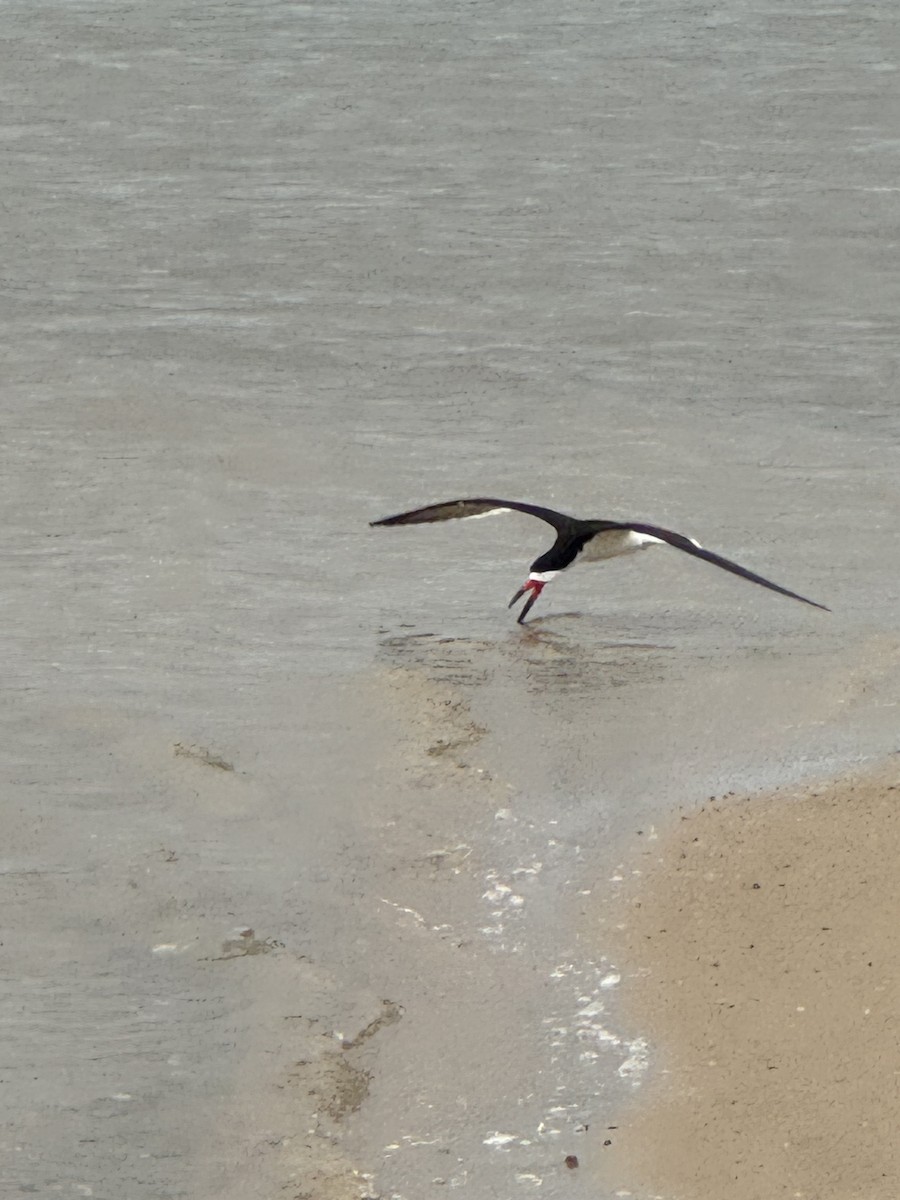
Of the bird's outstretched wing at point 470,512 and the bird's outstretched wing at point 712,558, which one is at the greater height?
the bird's outstretched wing at point 712,558

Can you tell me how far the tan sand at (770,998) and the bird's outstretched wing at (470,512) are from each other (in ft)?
8.95

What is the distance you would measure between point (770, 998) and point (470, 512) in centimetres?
437

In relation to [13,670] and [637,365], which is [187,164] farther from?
[13,670]

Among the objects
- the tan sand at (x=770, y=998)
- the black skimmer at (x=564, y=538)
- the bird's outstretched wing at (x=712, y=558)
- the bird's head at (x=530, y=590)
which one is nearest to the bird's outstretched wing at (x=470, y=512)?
the black skimmer at (x=564, y=538)

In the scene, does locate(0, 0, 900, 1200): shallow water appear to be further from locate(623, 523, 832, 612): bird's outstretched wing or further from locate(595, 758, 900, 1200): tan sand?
locate(623, 523, 832, 612): bird's outstretched wing

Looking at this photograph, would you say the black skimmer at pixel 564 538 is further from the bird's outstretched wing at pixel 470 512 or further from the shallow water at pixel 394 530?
the shallow water at pixel 394 530

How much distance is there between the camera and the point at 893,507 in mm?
12312

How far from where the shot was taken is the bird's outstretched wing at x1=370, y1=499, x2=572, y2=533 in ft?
36.7

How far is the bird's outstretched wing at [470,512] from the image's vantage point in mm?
11195

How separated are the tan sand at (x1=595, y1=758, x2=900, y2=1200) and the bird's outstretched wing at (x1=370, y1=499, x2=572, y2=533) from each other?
2.73 m

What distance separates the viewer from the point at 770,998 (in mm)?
7512

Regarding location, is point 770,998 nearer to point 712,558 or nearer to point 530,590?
point 712,558

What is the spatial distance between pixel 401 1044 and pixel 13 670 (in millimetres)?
3765

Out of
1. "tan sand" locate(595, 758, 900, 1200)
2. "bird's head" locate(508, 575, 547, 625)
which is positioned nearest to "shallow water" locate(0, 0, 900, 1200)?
"bird's head" locate(508, 575, 547, 625)
